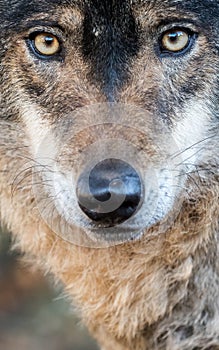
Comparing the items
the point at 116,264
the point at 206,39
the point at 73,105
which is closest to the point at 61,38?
the point at 73,105

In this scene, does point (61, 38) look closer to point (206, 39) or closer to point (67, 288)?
point (206, 39)

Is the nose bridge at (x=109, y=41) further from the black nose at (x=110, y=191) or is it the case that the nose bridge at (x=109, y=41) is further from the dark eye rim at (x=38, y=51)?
the black nose at (x=110, y=191)

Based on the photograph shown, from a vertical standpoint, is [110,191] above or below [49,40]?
below

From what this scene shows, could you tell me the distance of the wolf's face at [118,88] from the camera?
328 cm

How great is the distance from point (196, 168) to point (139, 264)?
511 mm

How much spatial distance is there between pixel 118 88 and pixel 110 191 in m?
0.56

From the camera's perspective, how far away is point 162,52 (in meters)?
3.44

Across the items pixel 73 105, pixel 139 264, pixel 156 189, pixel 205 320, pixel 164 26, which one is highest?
pixel 164 26

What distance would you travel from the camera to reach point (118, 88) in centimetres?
339

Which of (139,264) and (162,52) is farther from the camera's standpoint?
(139,264)

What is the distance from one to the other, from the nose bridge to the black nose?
0.42 meters

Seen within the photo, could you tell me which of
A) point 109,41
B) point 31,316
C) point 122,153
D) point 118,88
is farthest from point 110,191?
point 31,316

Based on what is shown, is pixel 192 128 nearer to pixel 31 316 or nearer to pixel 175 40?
pixel 175 40

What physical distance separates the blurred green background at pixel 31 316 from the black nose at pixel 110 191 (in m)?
3.47
